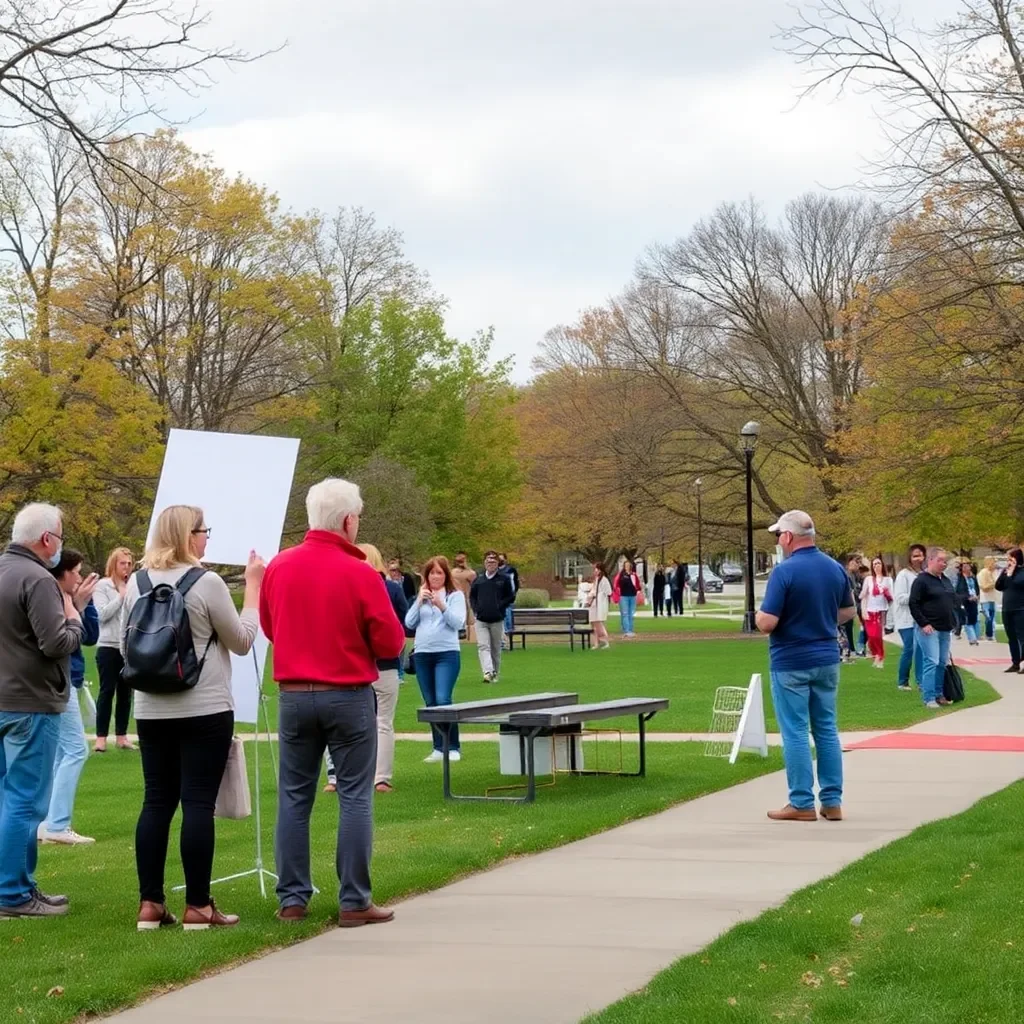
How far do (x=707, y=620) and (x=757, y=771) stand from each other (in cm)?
4136

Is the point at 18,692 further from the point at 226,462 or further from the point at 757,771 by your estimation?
the point at 757,771

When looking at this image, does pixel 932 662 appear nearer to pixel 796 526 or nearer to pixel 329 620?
pixel 796 526

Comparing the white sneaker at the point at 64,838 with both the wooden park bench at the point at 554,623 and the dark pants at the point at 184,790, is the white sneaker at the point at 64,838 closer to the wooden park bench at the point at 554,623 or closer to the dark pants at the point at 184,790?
the dark pants at the point at 184,790

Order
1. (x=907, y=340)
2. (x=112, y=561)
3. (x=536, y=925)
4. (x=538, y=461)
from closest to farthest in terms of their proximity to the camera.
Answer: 1. (x=536, y=925)
2. (x=112, y=561)
3. (x=907, y=340)
4. (x=538, y=461)

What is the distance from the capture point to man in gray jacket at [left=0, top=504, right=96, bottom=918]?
26.1 ft

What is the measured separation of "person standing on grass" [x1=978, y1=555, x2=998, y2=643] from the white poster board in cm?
2229

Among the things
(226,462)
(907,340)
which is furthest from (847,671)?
(226,462)

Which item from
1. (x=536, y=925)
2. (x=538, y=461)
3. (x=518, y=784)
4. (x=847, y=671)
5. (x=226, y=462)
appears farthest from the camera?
(x=538, y=461)

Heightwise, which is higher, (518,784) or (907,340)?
(907,340)

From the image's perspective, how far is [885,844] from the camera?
9.85 m

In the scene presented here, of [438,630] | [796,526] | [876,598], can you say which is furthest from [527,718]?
[876,598]

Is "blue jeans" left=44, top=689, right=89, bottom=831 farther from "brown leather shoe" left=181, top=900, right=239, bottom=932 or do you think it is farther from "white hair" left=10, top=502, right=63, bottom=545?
"brown leather shoe" left=181, top=900, right=239, bottom=932

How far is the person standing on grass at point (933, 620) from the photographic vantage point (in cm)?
1944

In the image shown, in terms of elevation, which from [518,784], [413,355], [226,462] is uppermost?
[413,355]
